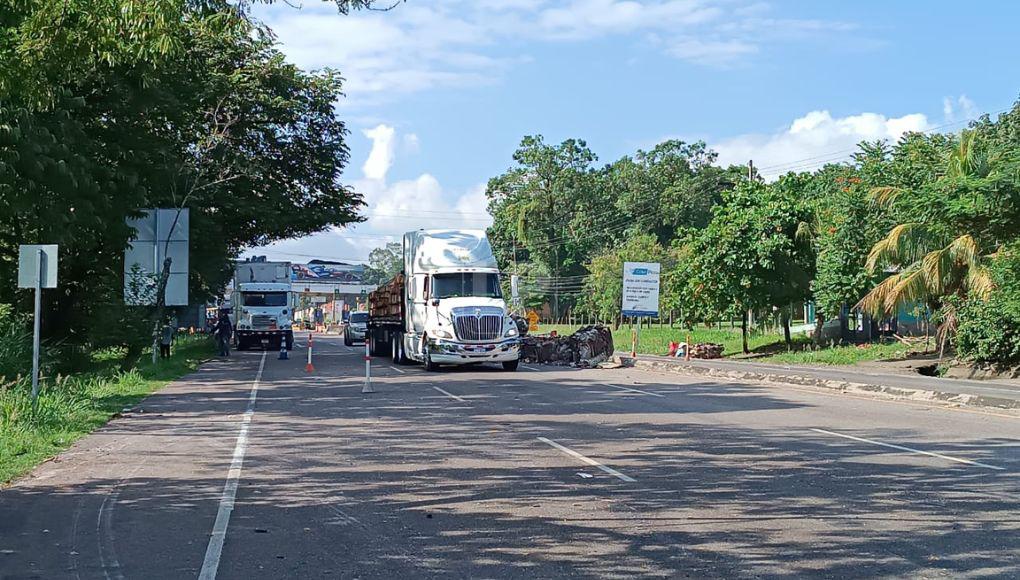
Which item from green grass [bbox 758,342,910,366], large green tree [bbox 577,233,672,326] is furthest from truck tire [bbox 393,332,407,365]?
large green tree [bbox 577,233,672,326]

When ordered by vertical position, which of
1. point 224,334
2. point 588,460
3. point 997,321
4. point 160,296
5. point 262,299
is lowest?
point 588,460

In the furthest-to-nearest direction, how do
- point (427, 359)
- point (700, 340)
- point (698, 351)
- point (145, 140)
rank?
point (700, 340) < point (698, 351) < point (427, 359) < point (145, 140)

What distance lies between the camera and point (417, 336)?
31.5 meters

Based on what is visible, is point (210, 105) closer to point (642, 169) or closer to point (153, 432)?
point (153, 432)

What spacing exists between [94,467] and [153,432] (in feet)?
11.3

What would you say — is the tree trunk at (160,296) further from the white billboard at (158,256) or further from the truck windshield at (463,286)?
the truck windshield at (463,286)

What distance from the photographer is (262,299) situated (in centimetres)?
4794

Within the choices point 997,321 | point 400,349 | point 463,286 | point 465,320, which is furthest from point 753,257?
point 465,320

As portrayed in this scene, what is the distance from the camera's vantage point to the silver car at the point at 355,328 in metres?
55.9

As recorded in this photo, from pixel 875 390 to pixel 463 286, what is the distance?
493 inches

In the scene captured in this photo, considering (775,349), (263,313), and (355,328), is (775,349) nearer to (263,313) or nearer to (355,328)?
(355,328)

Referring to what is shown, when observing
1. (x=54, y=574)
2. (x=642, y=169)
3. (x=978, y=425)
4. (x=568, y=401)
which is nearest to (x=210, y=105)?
(x=568, y=401)

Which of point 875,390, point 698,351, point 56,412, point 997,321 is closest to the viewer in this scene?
point 56,412

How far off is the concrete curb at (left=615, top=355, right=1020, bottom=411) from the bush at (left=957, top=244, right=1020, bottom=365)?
596 cm
